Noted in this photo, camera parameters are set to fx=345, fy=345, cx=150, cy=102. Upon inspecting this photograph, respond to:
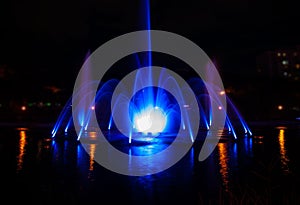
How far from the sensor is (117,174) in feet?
32.5

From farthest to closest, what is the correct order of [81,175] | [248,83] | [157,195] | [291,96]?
[248,83] < [291,96] < [81,175] < [157,195]

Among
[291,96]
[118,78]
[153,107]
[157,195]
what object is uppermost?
[118,78]

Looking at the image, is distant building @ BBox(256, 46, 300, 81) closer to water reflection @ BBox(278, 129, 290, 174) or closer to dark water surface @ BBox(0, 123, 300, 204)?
water reflection @ BBox(278, 129, 290, 174)

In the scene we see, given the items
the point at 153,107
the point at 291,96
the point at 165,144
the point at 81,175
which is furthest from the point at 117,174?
the point at 291,96

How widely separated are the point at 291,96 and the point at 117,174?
46.4 m

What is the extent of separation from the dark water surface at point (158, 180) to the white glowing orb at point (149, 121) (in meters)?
8.15

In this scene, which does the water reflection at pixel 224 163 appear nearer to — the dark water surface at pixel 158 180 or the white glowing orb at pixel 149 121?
the dark water surface at pixel 158 180

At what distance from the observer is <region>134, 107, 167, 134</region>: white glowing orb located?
2211cm

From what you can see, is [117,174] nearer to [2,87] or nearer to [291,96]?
[2,87]

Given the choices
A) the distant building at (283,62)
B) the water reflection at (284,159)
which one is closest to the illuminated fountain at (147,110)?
the water reflection at (284,159)

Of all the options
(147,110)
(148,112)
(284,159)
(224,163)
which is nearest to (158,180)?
(224,163)

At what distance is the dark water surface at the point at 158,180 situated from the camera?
731 cm

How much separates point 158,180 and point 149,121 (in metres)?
13.0

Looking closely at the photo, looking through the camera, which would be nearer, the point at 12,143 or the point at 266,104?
the point at 12,143
